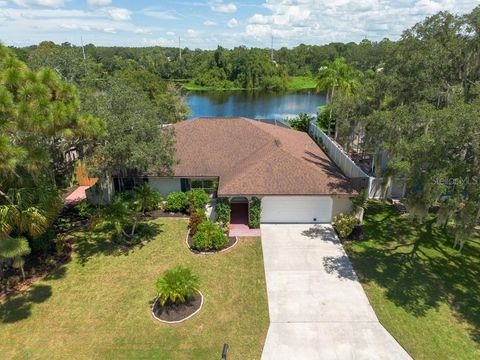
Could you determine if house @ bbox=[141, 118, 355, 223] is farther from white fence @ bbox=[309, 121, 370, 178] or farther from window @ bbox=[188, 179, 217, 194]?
white fence @ bbox=[309, 121, 370, 178]

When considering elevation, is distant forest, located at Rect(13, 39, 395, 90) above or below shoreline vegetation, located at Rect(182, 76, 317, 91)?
above

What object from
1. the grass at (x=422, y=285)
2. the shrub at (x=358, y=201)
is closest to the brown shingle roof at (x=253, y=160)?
the shrub at (x=358, y=201)

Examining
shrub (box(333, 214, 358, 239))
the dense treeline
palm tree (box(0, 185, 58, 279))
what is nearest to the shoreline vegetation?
the dense treeline

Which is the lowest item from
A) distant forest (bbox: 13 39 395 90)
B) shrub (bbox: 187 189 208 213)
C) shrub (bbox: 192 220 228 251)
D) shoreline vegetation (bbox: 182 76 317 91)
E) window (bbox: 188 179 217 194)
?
shrub (bbox: 192 220 228 251)

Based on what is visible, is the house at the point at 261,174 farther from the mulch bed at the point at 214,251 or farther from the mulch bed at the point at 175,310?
the mulch bed at the point at 175,310

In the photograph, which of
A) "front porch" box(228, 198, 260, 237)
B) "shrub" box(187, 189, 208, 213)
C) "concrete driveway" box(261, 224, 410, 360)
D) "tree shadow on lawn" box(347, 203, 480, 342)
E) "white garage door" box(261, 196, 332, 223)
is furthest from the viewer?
"shrub" box(187, 189, 208, 213)

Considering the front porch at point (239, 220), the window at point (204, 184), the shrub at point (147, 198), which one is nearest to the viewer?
the front porch at point (239, 220)
